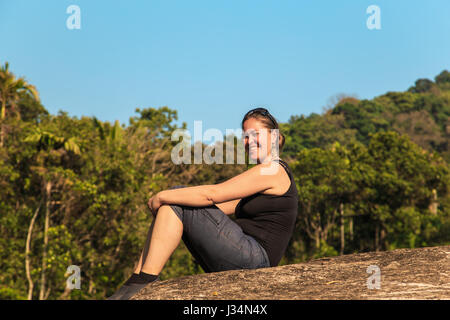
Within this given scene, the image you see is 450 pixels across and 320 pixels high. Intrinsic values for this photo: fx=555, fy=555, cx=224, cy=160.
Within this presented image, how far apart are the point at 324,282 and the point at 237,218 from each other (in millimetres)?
775

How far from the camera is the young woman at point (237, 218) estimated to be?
351cm

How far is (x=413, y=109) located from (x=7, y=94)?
55253 mm

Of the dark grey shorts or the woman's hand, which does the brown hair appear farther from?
the woman's hand

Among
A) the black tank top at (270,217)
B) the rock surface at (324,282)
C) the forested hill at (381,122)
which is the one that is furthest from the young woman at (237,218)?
the forested hill at (381,122)

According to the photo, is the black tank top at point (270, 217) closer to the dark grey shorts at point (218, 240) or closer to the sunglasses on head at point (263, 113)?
the dark grey shorts at point (218, 240)

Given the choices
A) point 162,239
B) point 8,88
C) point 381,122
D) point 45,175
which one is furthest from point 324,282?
point 381,122

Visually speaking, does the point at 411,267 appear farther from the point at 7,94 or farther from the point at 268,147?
the point at 7,94

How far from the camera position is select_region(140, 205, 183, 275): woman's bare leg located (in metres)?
3.48

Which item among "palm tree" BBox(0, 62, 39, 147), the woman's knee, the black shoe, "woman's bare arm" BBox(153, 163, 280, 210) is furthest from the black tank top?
"palm tree" BBox(0, 62, 39, 147)

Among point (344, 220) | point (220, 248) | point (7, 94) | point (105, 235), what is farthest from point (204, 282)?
point (344, 220)

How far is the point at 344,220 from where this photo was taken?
30797 millimetres

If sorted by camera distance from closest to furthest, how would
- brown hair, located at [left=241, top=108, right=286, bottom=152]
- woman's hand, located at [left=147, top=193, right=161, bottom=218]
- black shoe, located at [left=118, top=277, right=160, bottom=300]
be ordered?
1. black shoe, located at [left=118, top=277, right=160, bottom=300]
2. woman's hand, located at [left=147, top=193, right=161, bottom=218]
3. brown hair, located at [left=241, top=108, right=286, bottom=152]

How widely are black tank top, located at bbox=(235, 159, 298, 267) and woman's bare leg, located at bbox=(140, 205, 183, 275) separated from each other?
0.50m

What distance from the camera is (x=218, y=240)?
3576mm
